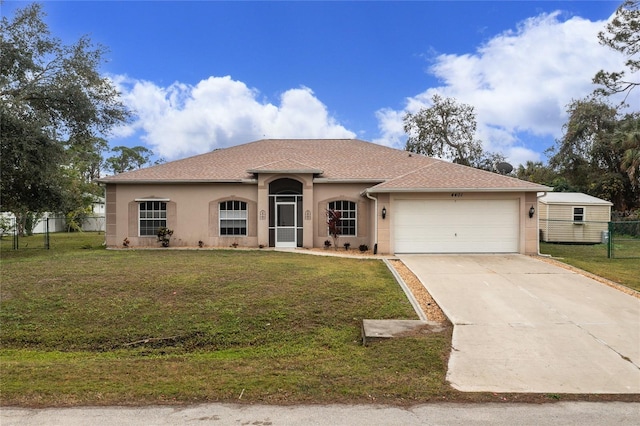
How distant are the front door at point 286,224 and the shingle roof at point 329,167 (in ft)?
5.84

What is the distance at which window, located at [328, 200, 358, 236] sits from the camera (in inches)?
685

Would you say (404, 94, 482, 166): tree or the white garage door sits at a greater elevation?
(404, 94, 482, 166): tree

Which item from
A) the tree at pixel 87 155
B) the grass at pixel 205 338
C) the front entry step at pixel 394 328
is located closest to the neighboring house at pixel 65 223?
the tree at pixel 87 155

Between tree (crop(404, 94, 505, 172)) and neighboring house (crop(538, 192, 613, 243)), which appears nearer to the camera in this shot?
neighboring house (crop(538, 192, 613, 243))

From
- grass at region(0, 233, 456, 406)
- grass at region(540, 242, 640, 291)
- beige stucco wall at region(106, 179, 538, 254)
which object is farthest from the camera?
beige stucco wall at region(106, 179, 538, 254)

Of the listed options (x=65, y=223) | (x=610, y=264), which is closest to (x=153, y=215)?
(x=610, y=264)

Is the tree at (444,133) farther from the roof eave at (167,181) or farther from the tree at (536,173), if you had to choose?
the roof eave at (167,181)

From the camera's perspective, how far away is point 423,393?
438 cm

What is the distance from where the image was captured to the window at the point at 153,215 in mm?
17609

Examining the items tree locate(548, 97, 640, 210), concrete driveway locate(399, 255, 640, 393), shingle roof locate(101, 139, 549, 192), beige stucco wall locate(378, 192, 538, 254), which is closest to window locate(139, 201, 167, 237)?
shingle roof locate(101, 139, 549, 192)

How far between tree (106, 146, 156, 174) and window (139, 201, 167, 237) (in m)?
41.3

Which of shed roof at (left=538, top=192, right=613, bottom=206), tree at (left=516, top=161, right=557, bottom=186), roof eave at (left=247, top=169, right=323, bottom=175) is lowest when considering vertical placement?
shed roof at (left=538, top=192, right=613, bottom=206)

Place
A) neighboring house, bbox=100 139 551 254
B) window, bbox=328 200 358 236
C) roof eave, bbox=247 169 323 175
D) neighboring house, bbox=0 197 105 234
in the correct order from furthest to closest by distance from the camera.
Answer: neighboring house, bbox=0 197 105 234, window, bbox=328 200 358 236, neighboring house, bbox=100 139 551 254, roof eave, bbox=247 169 323 175

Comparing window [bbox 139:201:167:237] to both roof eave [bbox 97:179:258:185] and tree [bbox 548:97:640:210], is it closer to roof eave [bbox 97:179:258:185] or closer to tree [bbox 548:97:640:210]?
roof eave [bbox 97:179:258:185]
